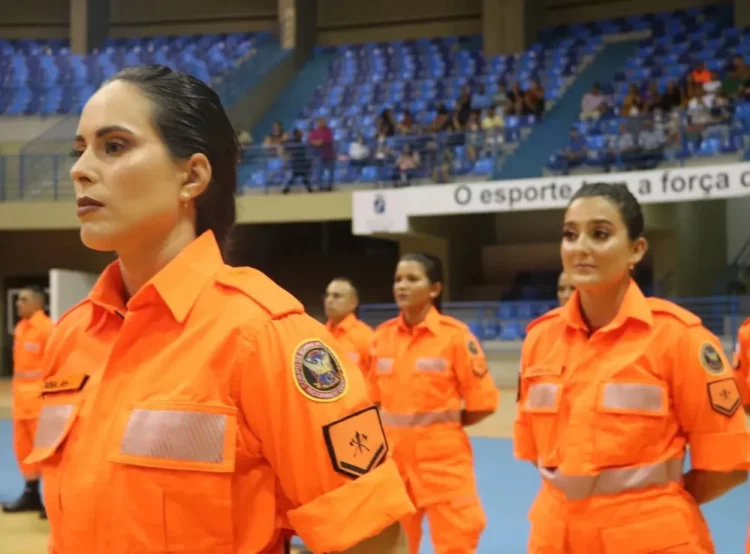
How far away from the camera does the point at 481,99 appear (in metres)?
15.9

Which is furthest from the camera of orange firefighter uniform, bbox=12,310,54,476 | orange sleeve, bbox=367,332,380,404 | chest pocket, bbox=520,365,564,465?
orange firefighter uniform, bbox=12,310,54,476

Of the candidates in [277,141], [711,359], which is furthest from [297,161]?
[711,359]

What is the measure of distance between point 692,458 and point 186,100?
1.94 metres

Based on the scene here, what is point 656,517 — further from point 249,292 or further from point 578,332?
point 249,292

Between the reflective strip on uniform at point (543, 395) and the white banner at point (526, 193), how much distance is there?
25.2 ft

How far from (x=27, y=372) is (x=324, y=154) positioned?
8.36m

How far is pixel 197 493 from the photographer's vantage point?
1.27 m

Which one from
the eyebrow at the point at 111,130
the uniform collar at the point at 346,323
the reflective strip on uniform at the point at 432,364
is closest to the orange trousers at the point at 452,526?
the reflective strip on uniform at the point at 432,364

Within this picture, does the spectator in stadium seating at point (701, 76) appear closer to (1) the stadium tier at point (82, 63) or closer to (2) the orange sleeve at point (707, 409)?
(1) the stadium tier at point (82, 63)

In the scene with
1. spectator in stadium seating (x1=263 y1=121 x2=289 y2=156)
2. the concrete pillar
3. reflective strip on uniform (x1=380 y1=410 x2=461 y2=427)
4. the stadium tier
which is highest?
the concrete pillar

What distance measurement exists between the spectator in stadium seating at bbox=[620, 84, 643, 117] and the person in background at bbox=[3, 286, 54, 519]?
10000 mm

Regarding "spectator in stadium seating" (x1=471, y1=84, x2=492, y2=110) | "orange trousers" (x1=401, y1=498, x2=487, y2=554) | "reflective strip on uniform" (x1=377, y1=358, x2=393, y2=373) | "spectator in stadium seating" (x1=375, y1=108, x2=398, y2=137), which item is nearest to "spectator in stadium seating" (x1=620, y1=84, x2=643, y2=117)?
"spectator in stadium seating" (x1=471, y1=84, x2=492, y2=110)

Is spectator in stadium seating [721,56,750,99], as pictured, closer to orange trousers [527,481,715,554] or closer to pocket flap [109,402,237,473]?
orange trousers [527,481,715,554]

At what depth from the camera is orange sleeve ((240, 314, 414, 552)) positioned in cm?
126
